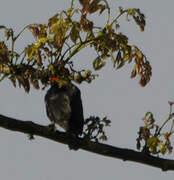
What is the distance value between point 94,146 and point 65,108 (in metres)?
1.65

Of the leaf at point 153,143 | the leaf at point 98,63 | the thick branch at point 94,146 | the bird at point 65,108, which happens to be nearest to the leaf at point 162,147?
the leaf at point 153,143

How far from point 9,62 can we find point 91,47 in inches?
27.0

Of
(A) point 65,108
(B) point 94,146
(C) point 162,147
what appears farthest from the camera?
(A) point 65,108

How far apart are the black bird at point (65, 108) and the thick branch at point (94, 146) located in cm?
119

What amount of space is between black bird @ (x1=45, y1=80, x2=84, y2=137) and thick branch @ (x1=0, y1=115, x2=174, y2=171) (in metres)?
1.19

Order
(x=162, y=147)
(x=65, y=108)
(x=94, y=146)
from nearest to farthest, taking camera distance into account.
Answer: (x=162, y=147) → (x=94, y=146) → (x=65, y=108)

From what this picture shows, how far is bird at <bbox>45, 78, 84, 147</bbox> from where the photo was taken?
4807mm

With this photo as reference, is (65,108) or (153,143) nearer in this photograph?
(153,143)

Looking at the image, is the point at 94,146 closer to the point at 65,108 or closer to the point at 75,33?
the point at 75,33

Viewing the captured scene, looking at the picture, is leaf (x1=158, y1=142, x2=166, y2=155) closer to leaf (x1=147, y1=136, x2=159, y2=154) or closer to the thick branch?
leaf (x1=147, y1=136, x2=159, y2=154)

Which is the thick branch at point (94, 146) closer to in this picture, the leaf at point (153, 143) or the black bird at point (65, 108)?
the leaf at point (153, 143)

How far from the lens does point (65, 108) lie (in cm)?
493

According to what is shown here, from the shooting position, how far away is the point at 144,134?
3.10 meters

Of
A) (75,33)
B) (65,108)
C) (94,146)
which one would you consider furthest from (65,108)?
(75,33)
